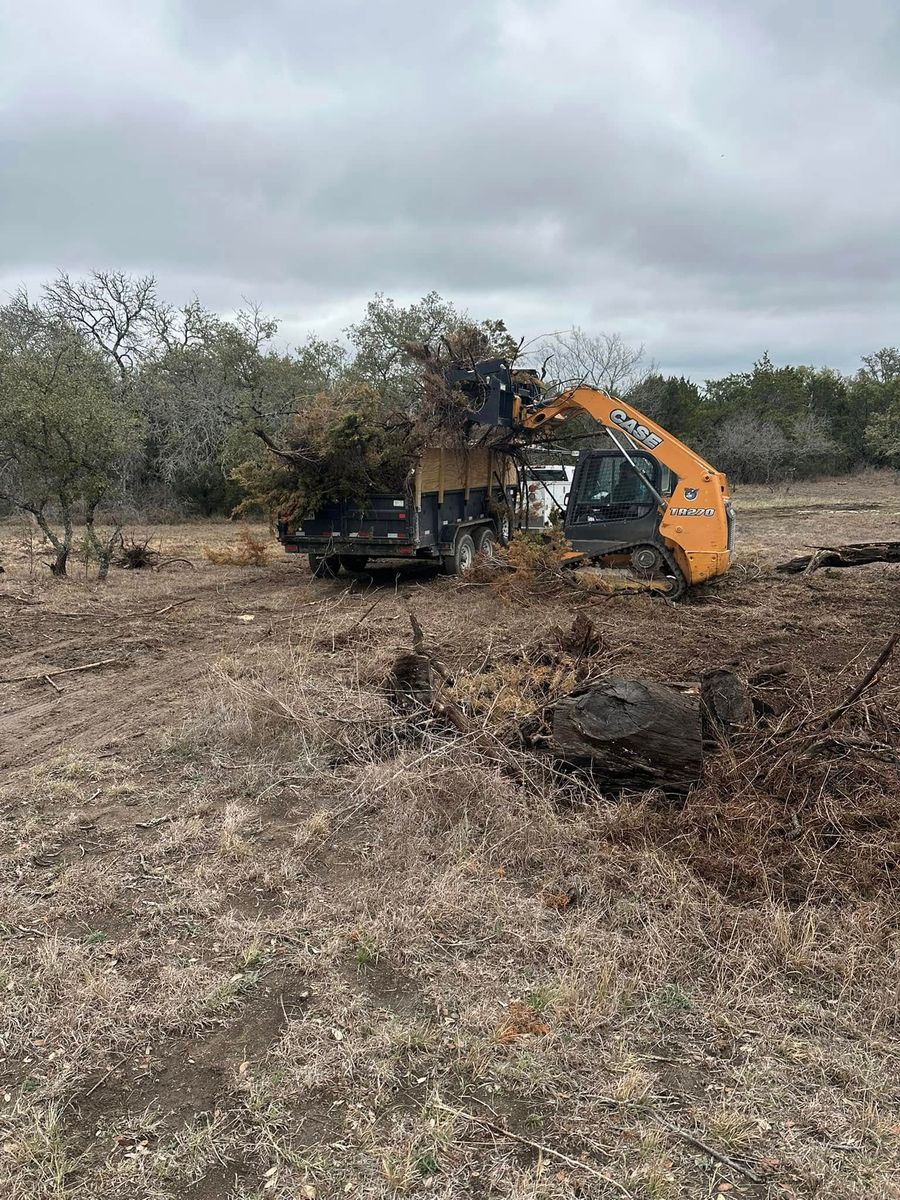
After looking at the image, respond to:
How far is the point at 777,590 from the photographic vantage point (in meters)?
11.2

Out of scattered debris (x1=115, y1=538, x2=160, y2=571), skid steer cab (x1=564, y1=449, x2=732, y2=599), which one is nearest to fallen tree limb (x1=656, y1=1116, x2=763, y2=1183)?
skid steer cab (x1=564, y1=449, x2=732, y2=599)

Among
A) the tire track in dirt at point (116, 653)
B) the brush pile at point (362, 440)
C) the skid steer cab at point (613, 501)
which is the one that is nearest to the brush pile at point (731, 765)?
the tire track in dirt at point (116, 653)

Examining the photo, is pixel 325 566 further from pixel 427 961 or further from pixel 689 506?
pixel 427 961

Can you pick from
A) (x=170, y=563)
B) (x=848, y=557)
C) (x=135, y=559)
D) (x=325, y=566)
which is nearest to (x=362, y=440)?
(x=325, y=566)

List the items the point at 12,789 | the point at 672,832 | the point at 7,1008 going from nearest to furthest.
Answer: the point at 7,1008 → the point at 672,832 → the point at 12,789

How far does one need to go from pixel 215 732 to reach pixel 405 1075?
11.3ft

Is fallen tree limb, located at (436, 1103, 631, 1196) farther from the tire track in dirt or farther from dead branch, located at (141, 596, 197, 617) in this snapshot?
dead branch, located at (141, 596, 197, 617)

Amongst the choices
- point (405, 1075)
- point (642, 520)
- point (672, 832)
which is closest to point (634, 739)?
point (672, 832)

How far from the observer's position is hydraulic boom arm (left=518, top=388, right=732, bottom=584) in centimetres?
1038

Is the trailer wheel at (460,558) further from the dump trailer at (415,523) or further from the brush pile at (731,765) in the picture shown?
the brush pile at (731,765)

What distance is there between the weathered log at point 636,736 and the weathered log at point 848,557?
28.8ft

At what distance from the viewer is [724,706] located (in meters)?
A: 4.77

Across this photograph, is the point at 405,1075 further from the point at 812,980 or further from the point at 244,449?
the point at 244,449

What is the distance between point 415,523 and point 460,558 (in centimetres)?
148
